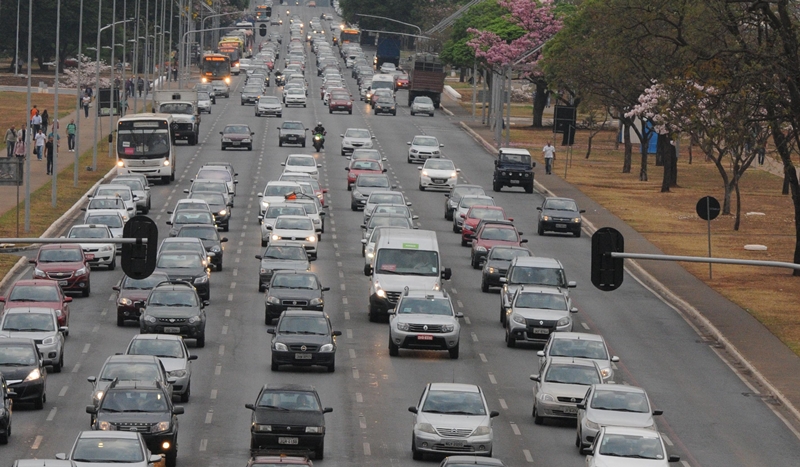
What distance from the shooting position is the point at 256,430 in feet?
94.7

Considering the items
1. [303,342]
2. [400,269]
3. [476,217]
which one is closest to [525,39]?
[476,217]

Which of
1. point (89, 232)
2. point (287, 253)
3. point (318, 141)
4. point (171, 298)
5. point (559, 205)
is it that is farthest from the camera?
point (318, 141)

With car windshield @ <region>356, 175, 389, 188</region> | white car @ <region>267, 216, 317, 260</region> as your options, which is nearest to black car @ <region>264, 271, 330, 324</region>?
white car @ <region>267, 216, 317, 260</region>

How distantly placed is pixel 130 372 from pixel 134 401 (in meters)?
2.52

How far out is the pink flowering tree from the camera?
113 meters

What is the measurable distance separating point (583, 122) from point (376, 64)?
60294 mm

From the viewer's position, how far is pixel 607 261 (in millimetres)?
25406

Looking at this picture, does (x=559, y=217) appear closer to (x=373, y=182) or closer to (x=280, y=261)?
(x=373, y=182)

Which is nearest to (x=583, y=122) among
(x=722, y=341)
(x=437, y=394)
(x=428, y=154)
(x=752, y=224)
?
(x=428, y=154)

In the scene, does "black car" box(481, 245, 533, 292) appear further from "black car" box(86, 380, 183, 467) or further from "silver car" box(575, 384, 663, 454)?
"black car" box(86, 380, 183, 467)

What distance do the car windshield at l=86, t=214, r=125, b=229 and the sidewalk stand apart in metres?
17.4

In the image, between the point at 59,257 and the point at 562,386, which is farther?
the point at 59,257

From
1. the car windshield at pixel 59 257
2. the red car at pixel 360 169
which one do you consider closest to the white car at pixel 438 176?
the red car at pixel 360 169

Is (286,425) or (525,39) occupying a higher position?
(525,39)
